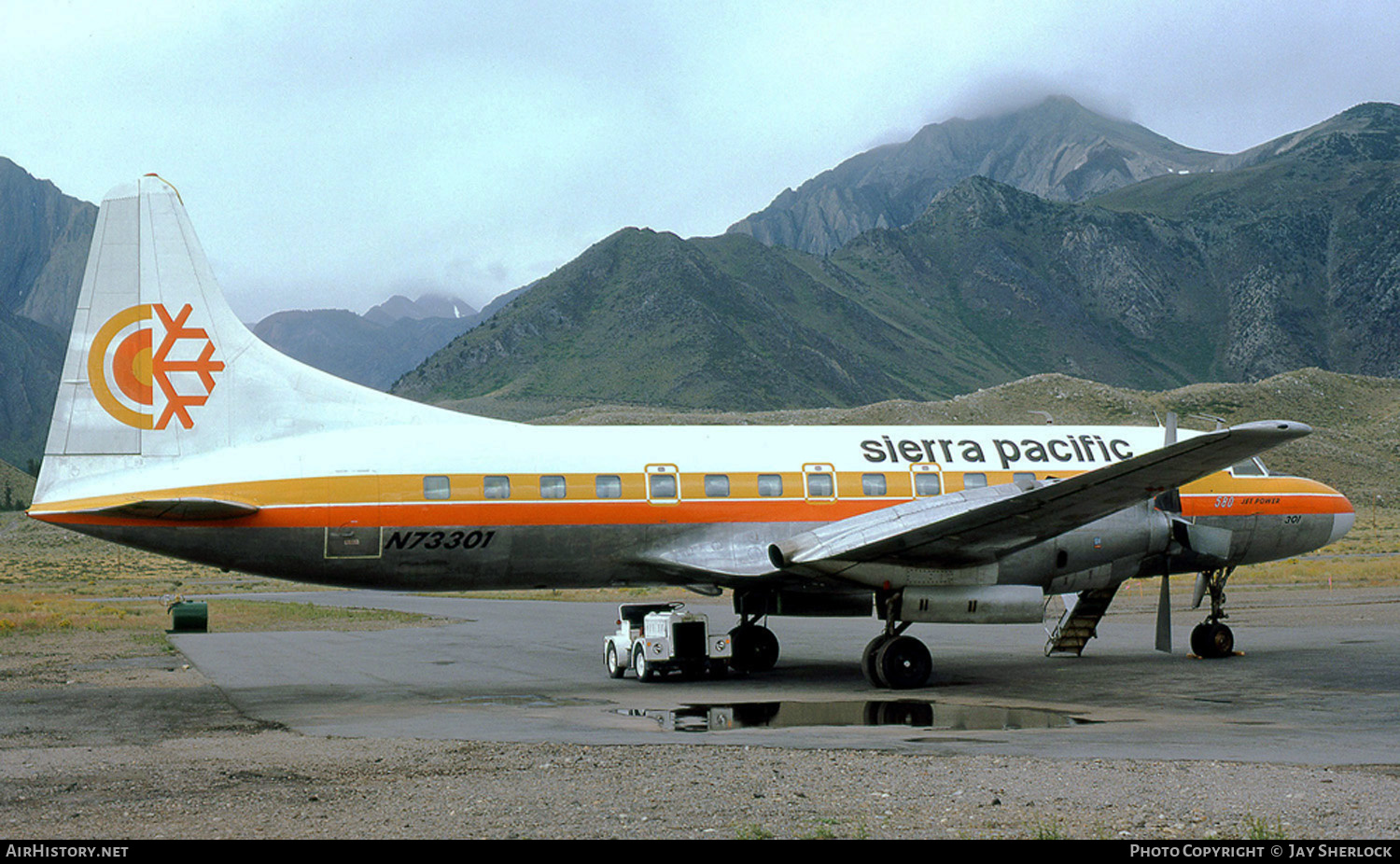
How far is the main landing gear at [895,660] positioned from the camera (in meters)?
17.0

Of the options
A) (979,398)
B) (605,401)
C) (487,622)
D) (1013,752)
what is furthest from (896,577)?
(605,401)

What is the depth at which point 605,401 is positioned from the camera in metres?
175

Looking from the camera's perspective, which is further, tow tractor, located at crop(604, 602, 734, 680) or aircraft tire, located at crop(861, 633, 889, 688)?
tow tractor, located at crop(604, 602, 734, 680)

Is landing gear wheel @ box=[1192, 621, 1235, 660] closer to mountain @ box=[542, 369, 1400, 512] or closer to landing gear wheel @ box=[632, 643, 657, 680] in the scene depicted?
landing gear wheel @ box=[632, 643, 657, 680]

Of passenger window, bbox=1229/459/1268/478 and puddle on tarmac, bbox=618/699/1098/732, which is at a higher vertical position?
passenger window, bbox=1229/459/1268/478

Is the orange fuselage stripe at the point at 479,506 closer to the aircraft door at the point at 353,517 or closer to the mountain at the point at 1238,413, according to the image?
the aircraft door at the point at 353,517

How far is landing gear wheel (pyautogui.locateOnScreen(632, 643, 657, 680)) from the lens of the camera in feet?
61.7

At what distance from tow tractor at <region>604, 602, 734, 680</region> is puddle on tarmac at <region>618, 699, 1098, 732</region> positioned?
3.24 m

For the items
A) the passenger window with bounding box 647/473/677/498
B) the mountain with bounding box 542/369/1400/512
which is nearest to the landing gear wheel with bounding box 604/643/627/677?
the passenger window with bounding box 647/473/677/498

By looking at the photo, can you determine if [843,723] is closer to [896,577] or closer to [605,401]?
[896,577]

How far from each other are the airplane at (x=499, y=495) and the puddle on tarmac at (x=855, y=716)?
2.14 meters

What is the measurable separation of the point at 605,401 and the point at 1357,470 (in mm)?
102839

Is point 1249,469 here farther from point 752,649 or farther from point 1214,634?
point 752,649

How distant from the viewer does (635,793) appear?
9.16 metres
